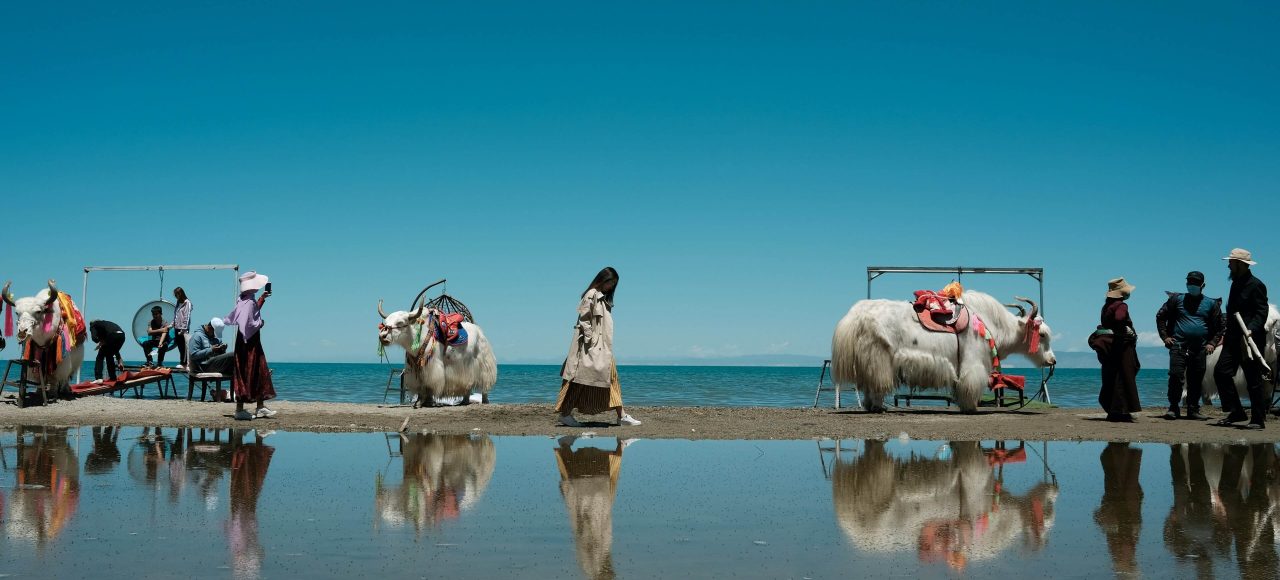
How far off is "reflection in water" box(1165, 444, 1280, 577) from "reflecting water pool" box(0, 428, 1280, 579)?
2cm

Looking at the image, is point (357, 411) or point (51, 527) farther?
point (357, 411)

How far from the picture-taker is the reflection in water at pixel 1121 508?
4379 mm

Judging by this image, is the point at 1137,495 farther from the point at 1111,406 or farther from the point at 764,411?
the point at 764,411

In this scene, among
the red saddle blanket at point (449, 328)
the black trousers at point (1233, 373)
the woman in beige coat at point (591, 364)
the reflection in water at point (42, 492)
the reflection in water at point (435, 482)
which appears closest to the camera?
the reflection in water at point (42, 492)

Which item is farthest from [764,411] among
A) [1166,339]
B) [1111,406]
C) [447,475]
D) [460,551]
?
[460,551]

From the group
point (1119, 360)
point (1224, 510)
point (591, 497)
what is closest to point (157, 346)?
point (591, 497)

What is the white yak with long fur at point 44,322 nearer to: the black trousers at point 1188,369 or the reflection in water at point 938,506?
the reflection in water at point 938,506

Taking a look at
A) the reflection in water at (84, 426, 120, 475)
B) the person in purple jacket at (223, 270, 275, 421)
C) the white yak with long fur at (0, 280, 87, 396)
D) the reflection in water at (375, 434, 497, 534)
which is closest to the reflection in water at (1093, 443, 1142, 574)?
the reflection in water at (375, 434, 497, 534)

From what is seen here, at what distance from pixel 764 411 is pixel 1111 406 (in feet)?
14.0

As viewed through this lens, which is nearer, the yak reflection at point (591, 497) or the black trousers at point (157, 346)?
the yak reflection at point (591, 497)

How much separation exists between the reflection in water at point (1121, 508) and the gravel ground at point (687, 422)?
1.91 m

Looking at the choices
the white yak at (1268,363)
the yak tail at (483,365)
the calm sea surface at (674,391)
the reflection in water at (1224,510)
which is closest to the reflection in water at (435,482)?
the reflection in water at (1224,510)

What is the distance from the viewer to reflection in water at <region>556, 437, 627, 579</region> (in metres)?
4.30

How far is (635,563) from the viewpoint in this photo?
4.20 m
